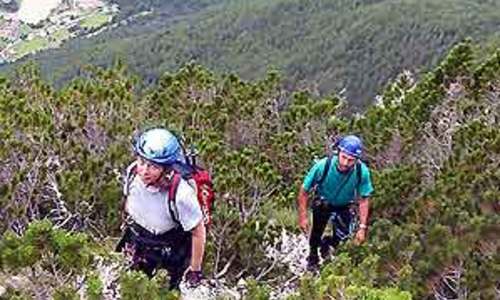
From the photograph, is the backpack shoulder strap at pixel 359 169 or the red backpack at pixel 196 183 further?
the backpack shoulder strap at pixel 359 169

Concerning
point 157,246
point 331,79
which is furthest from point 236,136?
point 331,79

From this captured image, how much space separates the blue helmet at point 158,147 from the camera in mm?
4879

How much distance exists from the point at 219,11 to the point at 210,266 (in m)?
142

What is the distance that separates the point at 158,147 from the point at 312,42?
111757 millimetres

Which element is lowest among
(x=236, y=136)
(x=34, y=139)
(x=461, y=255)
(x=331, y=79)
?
(x=331, y=79)

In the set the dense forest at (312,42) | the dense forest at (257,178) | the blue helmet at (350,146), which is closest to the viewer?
the dense forest at (257,178)

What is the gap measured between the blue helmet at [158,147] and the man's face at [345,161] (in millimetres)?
1916

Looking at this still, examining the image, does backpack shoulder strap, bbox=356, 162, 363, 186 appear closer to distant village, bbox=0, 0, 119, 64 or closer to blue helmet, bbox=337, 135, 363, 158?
blue helmet, bbox=337, 135, 363, 158

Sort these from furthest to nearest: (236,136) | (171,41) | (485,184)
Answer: (171,41) < (236,136) < (485,184)

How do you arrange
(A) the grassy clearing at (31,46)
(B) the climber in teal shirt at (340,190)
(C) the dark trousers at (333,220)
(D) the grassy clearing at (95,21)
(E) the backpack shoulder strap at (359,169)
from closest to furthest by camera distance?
(B) the climber in teal shirt at (340,190) → (E) the backpack shoulder strap at (359,169) → (C) the dark trousers at (333,220) → (A) the grassy clearing at (31,46) → (D) the grassy clearing at (95,21)

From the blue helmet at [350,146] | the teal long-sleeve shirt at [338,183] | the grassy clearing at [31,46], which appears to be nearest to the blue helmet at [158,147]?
the blue helmet at [350,146]

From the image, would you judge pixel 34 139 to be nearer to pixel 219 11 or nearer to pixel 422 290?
pixel 422 290

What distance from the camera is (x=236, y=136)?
449 inches

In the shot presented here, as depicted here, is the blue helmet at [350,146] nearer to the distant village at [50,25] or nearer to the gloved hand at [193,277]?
the gloved hand at [193,277]
